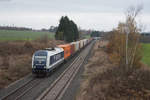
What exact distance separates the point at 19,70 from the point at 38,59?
11.7 ft

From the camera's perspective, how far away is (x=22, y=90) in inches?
624

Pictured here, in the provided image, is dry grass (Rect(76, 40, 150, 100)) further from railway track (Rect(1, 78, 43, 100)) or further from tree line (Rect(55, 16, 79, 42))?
tree line (Rect(55, 16, 79, 42))

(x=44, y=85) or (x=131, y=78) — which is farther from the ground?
(x=131, y=78)

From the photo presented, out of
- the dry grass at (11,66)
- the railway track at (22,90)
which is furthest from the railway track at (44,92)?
the dry grass at (11,66)

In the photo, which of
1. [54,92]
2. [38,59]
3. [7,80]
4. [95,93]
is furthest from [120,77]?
[7,80]

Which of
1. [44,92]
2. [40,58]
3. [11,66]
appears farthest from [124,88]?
[11,66]

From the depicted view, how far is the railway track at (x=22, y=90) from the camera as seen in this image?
13.9 metres

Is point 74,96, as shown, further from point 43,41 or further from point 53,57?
point 43,41

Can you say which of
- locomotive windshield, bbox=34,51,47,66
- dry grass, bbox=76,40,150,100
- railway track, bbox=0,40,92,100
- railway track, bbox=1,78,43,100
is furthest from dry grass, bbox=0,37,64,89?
dry grass, bbox=76,40,150,100

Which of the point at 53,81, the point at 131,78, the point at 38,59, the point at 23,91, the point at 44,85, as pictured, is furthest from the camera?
the point at 38,59

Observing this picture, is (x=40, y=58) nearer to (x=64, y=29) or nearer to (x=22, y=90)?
(x=22, y=90)

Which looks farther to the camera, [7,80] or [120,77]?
[7,80]

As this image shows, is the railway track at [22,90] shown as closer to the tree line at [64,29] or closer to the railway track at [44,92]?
the railway track at [44,92]

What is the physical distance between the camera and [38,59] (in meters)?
20.4
